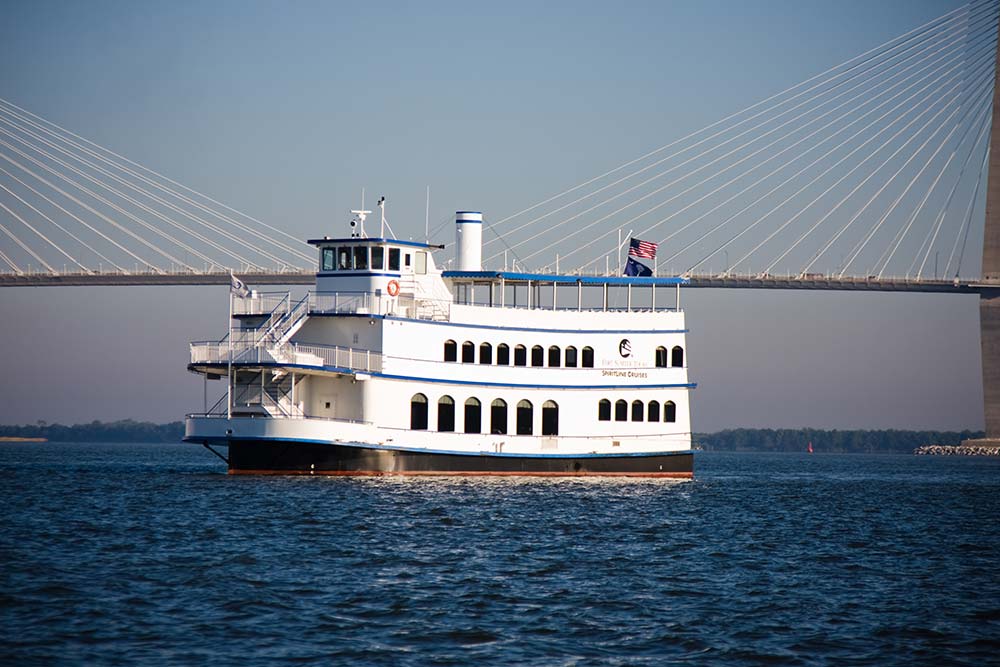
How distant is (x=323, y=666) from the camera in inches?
584

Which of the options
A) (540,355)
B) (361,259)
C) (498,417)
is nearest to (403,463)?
(498,417)

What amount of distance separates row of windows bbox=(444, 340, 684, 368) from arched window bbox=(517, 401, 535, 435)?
125cm

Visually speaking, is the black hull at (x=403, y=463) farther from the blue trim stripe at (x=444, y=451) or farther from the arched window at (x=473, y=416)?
the arched window at (x=473, y=416)

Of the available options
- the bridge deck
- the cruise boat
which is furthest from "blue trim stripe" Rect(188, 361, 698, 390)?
the bridge deck

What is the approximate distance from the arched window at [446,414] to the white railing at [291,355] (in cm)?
239

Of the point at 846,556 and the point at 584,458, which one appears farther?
the point at 584,458

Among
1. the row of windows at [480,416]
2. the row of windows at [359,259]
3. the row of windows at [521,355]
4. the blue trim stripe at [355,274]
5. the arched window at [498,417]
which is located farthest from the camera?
the arched window at [498,417]

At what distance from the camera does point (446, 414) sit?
38.3 m

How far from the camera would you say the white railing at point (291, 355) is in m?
35.1

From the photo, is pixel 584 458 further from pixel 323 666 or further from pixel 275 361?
pixel 323 666

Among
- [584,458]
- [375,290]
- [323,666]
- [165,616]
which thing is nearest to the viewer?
[323,666]

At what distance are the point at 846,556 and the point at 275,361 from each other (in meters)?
16.0

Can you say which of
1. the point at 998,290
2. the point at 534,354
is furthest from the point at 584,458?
the point at 998,290

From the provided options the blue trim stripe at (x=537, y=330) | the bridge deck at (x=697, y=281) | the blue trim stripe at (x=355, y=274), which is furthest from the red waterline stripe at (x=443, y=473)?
the bridge deck at (x=697, y=281)
